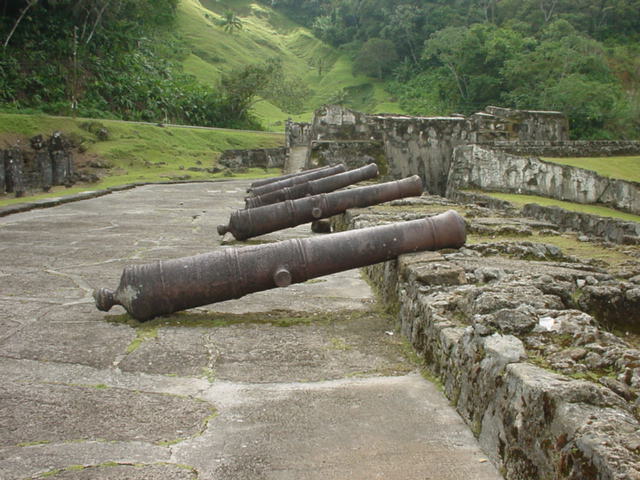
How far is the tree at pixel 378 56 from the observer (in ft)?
211

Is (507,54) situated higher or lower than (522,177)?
higher

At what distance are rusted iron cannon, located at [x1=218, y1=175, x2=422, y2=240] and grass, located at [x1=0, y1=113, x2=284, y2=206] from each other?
1200 centimetres

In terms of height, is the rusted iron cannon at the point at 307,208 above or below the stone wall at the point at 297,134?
below

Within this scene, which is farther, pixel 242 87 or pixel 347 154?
pixel 242 87

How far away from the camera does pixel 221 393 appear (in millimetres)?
2852

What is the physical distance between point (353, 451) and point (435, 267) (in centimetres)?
168

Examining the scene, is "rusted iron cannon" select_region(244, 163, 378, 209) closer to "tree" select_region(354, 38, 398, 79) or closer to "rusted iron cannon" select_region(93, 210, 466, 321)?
"rusted iron cannon" select_region(93, 210, 466, 321)

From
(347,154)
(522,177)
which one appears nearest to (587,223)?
(522,177)

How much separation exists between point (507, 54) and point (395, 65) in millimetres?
22549

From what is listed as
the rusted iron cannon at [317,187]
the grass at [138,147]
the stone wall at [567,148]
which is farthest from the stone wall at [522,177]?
the grass at [138,147]

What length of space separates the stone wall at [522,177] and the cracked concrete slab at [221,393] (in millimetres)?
8283

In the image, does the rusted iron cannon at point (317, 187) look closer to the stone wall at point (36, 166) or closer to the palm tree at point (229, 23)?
the stone wall at point (36, 166)

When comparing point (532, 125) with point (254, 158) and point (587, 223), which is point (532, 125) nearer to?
point (587, 223)

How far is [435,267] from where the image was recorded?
3727 millimetres
